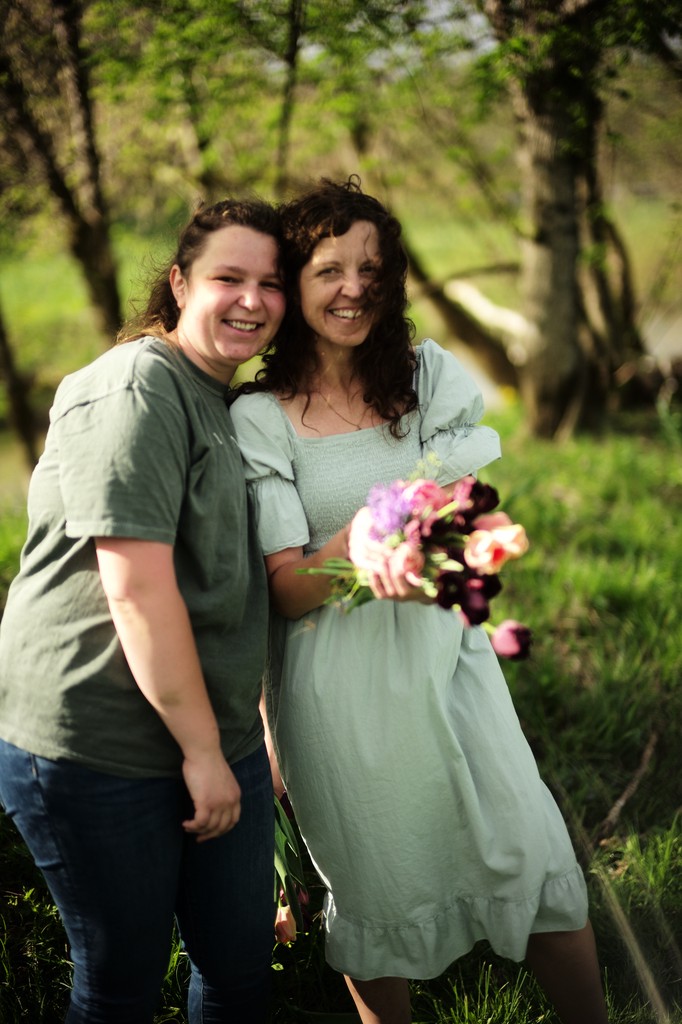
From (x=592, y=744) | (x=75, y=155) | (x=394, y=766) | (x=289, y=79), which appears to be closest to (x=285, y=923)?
(x=394, y=766)

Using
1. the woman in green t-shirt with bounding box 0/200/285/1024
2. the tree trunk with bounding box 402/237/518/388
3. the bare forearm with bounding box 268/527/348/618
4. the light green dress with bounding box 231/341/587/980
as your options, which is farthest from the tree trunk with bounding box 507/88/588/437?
the woman in green t-shirt with bounding box 0/200/285/1024

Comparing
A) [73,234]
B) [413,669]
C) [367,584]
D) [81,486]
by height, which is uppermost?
Answer: [73,234]

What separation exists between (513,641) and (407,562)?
204 millimetres

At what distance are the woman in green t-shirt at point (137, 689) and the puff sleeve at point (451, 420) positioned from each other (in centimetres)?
49

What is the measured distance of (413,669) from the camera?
1.83m

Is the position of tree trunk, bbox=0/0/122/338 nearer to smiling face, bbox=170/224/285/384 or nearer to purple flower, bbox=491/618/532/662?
smiling face, bbox=170/224/285/384

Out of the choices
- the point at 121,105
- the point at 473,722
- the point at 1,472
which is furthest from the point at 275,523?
the point at 1,472

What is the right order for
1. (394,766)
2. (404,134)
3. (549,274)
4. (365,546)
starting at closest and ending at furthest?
(365,546)
(394,766)
(549,274)
(404,134)

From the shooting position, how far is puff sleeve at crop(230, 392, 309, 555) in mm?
1777

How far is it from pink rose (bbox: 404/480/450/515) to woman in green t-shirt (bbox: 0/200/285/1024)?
36 cm

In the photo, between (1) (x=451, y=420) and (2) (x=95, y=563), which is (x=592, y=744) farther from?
(2) (x=95, y=563)

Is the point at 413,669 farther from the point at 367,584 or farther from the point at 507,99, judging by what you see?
the point at 507,99

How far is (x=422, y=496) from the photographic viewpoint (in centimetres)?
146

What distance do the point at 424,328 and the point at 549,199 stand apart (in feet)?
14.9
